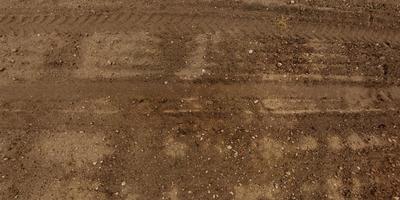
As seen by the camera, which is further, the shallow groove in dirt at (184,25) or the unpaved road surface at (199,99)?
the shallow groove in dirt at (184,25)

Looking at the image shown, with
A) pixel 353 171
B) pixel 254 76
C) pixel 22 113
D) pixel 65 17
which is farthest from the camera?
pixel 65 17

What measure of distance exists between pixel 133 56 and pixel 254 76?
201 cm

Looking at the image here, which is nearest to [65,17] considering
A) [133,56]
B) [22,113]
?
[133,56]

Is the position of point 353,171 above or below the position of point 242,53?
below

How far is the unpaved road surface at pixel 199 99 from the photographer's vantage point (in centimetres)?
681

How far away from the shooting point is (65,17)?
8.64m

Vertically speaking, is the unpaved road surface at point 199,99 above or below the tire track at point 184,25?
below

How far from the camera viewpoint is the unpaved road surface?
6.81 meters

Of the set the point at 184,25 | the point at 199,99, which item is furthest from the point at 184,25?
the point at 199,99

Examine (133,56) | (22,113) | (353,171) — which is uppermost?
(133,56)

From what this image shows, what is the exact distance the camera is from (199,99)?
7.66 metres

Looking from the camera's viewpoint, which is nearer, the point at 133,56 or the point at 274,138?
the point at 274,138

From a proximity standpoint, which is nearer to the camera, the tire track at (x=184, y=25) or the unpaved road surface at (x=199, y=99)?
the unpaved road surface at (x=199, y=99)

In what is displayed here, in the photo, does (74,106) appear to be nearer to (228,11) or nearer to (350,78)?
(228,11)
